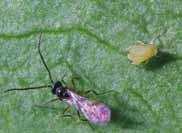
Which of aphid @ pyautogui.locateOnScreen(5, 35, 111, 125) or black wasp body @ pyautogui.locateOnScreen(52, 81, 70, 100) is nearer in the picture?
aphid @ pyautogui.locateOnScreen(5, 35, 111, 125)

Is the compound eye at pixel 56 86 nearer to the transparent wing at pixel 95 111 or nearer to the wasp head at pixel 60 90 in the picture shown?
the wasp head at pixel 60 90

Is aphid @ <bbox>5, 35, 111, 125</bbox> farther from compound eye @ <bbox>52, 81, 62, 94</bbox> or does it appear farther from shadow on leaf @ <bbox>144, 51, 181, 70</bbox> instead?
shadow on leaf @ <bbox>144, 51, 181, 70</bbox>

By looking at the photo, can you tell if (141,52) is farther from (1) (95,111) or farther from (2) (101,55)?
(1) (95,111)

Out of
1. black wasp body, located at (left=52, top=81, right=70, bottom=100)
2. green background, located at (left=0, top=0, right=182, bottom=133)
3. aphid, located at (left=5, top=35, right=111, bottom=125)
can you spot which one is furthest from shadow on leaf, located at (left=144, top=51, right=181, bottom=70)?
black wasp body, located at (left=52, top=81, right=70, bottom=100)

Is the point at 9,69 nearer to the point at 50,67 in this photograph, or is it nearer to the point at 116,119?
the point at 50,67

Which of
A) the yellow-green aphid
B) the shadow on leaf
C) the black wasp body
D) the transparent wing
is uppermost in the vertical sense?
the yellow-green aphid

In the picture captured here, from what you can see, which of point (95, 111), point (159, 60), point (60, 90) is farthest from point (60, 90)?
point (159, 60)
